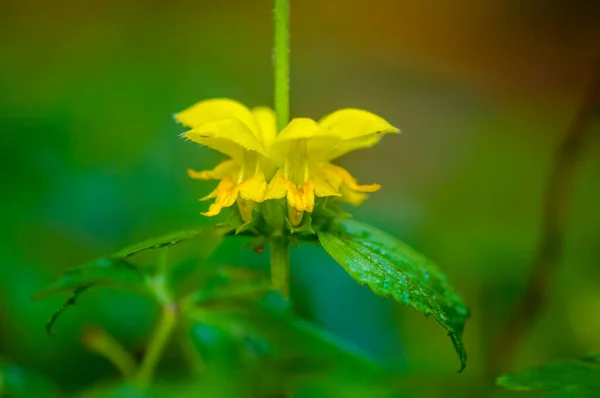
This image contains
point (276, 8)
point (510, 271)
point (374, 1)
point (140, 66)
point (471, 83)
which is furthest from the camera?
point (374, 1)

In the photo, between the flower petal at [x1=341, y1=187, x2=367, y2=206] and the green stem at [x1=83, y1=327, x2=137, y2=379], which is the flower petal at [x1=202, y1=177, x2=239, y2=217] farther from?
the green stem at [x1=83, y1=327, x2=137, y2=379]

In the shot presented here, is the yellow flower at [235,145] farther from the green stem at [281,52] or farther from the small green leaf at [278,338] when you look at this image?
the small green leaf at [278,338]

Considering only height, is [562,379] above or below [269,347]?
above

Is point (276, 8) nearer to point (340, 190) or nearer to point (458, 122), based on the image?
point (340, 190)

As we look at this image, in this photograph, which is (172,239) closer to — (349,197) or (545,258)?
(349,197)

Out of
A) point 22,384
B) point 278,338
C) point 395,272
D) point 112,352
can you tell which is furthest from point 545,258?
point 22,384

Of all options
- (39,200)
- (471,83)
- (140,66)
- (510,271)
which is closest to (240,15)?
(140,66)
